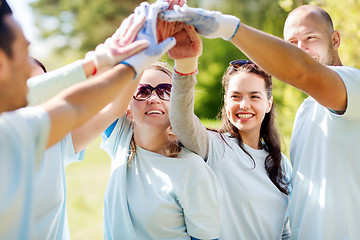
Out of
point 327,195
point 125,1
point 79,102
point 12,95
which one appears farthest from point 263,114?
point 125,1

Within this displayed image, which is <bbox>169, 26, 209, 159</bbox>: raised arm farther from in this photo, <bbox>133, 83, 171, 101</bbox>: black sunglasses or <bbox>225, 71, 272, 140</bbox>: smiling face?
<bbox>225, 71, 272, 140</bbox>: smiling face

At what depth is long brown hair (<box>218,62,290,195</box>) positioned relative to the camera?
8.61ft

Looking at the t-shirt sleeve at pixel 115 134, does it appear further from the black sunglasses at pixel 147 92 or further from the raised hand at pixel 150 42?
the raised hand at pixel 150 42

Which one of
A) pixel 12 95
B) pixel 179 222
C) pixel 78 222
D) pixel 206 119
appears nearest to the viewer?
pixel 12 95

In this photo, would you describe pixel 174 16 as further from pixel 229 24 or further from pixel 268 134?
pixel 268 134

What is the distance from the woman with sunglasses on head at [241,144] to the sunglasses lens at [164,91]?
0.65 ft

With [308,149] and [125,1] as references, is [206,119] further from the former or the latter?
[308,149]

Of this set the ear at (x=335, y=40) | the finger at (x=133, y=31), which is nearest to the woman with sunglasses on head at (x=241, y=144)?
the finger at (x=133, y=31)

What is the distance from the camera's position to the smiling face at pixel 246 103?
2732mm

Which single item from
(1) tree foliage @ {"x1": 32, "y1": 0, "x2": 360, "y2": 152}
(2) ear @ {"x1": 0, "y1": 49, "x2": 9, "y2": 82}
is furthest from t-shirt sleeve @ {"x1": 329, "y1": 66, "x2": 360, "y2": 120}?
(1) tree foliage @ {"x1": 32, "y1": 0, "x2": 360, "y2": 152}

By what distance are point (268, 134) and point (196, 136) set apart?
83cm

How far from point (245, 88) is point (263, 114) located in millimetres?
225

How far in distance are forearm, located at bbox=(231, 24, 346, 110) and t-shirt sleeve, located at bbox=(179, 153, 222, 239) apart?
2.29ft

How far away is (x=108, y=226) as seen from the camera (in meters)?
2.31
